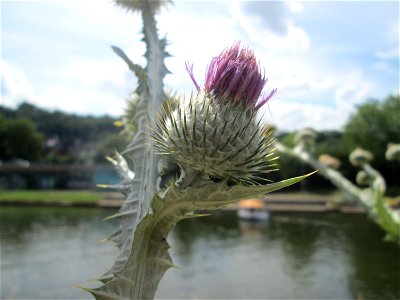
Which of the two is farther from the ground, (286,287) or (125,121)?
(125,121)

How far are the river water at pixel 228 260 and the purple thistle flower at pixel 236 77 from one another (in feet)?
15.5

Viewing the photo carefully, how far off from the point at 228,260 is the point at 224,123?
12247 millimetres

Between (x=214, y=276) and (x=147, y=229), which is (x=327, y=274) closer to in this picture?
(x=214, y=276)

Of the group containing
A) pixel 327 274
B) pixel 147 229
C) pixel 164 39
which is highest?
pixel 164 39

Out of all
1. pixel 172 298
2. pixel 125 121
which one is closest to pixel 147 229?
pixel 125 121

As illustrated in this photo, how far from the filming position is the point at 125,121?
12.4 ft

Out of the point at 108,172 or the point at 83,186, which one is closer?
the point at 108,172

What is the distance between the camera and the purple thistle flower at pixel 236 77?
1.87 metres

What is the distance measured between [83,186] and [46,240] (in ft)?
108

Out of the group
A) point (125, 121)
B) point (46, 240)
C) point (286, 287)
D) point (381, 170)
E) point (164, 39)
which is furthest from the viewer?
point (381, 170)

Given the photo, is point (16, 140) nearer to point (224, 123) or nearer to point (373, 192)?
point (373, 192)

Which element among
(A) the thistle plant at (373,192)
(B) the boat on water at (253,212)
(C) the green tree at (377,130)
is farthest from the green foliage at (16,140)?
(A) the thistle plant at (373,192)

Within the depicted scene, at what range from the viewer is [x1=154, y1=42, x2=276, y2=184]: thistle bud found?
183cm

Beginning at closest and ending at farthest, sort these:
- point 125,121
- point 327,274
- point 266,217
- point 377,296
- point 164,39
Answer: point 164,39, point 125,121, point 377,296, point 327,274, point 266,217
